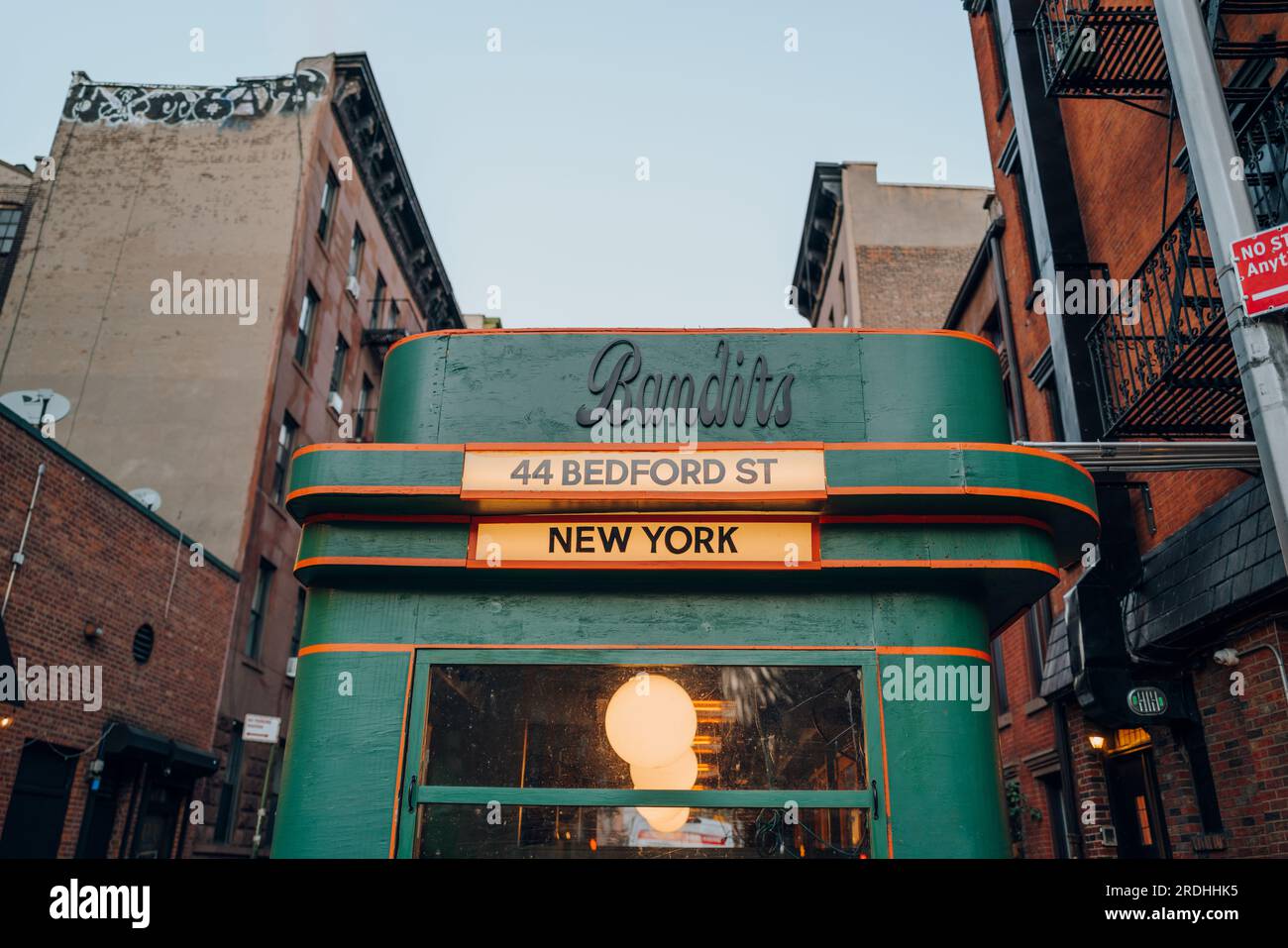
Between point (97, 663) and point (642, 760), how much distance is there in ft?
42.7

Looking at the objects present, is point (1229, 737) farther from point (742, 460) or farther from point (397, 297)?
point (397, 297)

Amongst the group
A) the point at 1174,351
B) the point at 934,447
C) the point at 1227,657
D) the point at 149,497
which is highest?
the point at 149,497

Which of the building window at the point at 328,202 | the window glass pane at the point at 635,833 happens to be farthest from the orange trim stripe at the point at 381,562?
the building window at the point at 328,202

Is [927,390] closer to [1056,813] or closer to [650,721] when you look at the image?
[650,721]

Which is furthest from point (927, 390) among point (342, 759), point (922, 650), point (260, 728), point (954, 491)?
point (260, 728)

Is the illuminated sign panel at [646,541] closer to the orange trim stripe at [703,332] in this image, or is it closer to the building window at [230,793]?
the orange trim stripe at [703,332]

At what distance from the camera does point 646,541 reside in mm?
7184

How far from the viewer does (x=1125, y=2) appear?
39.0ft

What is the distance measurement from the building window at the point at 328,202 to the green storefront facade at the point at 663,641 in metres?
21.9

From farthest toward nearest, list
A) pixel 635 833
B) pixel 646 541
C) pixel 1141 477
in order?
pixel 1141 477
pixel 646 541
pixel 635 833

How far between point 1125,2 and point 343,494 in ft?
38.4

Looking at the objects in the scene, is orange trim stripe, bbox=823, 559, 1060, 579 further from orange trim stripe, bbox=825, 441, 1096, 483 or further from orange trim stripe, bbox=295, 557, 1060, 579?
orange trim stripe, bbox=825, 441, 1096, 483

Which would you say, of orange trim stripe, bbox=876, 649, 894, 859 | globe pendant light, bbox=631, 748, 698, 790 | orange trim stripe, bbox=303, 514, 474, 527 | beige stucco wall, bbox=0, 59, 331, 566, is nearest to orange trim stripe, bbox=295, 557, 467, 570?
orange trim stripe, bbox=303, 514, 474, 527

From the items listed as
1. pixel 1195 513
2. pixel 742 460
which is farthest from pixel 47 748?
pixel 1195 513
